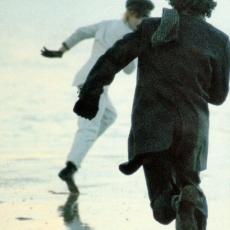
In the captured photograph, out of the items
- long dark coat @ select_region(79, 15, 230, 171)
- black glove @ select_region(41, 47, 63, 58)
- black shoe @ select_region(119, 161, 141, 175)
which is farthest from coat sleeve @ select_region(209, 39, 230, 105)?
black glove @ select_region(41, 47, 63, 58)

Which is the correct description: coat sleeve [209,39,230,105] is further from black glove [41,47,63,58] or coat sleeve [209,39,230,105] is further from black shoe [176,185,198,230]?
black glove [41,47,63,58]

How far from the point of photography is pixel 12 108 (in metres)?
15.4

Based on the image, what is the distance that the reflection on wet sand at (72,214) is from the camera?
685 cm

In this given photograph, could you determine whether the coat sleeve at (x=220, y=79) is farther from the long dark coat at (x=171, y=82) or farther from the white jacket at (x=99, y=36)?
the white jacket at (x=99, y=36)

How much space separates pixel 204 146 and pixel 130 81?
1438 centimetres

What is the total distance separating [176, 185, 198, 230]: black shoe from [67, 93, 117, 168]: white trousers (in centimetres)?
388

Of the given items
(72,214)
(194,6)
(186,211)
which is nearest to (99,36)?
(72,214)

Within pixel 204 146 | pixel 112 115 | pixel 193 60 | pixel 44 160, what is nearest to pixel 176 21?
pixel 193 60

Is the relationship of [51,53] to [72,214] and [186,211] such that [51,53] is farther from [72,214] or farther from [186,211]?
[186,211]

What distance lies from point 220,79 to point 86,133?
3.74m

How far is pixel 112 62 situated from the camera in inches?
209

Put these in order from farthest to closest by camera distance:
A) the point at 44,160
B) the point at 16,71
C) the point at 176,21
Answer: the point at 16,71 → the point at 44,160 → the point at 176,21

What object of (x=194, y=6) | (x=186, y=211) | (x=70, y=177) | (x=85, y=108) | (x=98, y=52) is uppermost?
(x=194, y=6)

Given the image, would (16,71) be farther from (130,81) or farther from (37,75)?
(130,81)
